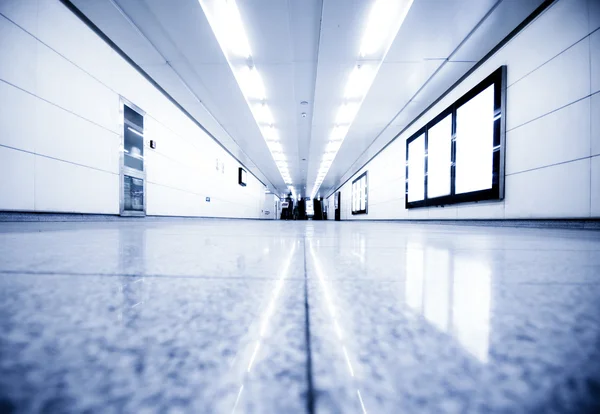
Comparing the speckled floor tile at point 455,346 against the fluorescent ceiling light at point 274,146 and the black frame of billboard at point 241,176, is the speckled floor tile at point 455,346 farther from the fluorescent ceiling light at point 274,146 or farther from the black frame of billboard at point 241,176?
the black frame of billboard at point 241,176

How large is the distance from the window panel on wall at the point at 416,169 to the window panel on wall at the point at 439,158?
29 cm

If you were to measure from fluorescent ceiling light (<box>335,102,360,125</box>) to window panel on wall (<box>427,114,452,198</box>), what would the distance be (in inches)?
68.1

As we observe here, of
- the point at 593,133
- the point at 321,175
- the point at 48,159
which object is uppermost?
the point at 321,175

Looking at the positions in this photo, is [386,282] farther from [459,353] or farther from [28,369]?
[28,369]

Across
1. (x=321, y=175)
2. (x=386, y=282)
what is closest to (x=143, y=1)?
(x=386, y=282)

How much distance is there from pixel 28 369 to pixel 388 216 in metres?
8.80

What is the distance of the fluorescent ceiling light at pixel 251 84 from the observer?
4.36 meters

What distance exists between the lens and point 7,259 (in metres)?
0.65

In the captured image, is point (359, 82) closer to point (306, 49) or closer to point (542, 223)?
point (306, 49)

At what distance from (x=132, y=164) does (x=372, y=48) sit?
13.8ft

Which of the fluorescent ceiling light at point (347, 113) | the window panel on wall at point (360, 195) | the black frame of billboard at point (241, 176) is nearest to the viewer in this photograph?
the fluorescent ceiling light at point (347, 113)

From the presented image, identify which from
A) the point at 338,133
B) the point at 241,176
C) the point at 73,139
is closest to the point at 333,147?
the point at 338,133

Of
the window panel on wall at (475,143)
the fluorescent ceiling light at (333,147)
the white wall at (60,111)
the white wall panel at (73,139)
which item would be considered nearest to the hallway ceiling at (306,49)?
the white wall at (60,111)

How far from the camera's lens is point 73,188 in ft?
10.2
